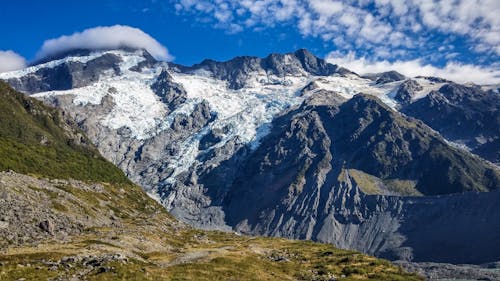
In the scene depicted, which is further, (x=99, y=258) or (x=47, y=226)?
(x=47, y=226)

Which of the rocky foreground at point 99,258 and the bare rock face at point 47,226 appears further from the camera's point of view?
the bare rock face at point 47,226

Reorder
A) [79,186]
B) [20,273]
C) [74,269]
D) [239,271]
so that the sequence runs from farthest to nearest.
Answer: [79,186] → [239,271] → [74,269] → [20,273]

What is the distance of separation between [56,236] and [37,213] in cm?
1167

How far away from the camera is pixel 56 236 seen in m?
99.1

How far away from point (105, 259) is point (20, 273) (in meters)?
11.9

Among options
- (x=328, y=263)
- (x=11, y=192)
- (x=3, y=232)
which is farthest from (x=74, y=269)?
(x=11, y=192)

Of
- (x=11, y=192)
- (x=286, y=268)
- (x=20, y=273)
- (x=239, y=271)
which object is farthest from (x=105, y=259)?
Result: (x=11, y=192)

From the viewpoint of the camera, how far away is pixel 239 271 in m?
73.1

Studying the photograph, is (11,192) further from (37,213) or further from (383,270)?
(383,270)

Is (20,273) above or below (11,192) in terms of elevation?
below

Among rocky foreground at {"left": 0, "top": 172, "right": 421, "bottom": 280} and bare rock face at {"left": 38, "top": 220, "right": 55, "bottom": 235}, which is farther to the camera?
bare rock face at {"left": 38, "top": 220, "right": 55, "bottom": 235}

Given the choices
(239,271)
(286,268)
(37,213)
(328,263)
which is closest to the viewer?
(239,271)

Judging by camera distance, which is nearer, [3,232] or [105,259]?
[105,259]

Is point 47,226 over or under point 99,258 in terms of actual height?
over
